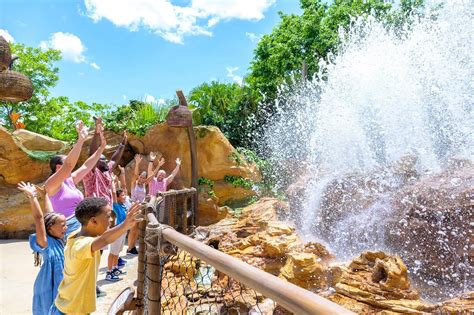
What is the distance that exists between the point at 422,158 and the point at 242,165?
5.23 metres

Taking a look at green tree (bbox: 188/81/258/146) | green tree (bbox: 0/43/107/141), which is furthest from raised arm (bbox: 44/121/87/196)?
green tree (bbox: 0/43/107/141)

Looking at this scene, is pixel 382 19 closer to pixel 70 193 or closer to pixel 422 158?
pixel 422 158

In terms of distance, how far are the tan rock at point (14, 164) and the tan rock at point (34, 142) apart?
275 millimetres

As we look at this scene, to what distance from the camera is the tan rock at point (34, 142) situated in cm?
1039

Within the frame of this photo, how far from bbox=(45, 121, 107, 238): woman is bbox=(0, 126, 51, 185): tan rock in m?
7.74

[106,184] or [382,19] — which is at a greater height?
[382,19]

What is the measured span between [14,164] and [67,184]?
25.8ft

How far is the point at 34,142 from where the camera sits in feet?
35.2

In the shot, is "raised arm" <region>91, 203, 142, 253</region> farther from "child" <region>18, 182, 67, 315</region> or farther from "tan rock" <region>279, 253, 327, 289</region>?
"tan rock" <region>279, 253, 327, 289</region>

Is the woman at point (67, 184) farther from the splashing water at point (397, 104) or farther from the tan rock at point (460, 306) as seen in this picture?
the splashing water at point (397, 104)

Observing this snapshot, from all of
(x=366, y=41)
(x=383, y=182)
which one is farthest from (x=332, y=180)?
(x=366, y=41)

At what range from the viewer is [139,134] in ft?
38.2

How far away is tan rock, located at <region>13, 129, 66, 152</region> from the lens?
10.4 metres

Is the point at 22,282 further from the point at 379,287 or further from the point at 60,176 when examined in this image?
the point at 379,287
